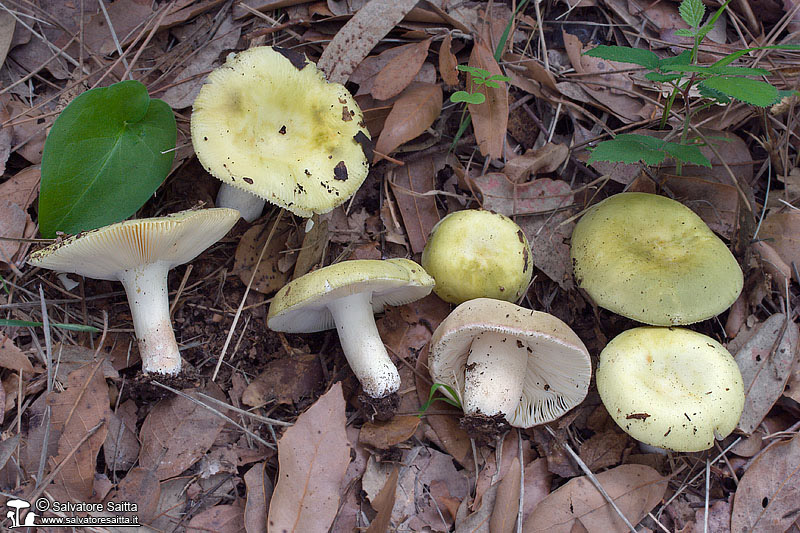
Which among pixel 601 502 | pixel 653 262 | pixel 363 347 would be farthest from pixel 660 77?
pixel 601 502

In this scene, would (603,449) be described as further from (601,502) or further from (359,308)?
(359,308)

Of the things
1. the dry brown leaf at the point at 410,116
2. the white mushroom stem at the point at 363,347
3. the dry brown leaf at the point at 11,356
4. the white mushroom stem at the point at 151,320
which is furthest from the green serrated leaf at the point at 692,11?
the dry brown leaf at the point at 11,356

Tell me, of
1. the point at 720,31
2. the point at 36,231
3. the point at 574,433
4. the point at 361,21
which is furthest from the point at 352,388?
the point at 720,31

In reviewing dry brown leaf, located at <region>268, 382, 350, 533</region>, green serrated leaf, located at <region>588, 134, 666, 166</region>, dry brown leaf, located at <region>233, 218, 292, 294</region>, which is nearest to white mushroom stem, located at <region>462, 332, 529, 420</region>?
dry brown leaf, located at <region>268, 382, 350, 533</region>

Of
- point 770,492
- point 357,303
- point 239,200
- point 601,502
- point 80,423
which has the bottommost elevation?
point 770,492

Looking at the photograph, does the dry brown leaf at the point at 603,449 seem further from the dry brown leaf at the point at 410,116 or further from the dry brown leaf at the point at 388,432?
the dry brown leaf at the point at 410,116

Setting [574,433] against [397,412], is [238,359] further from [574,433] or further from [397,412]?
[574,433]
